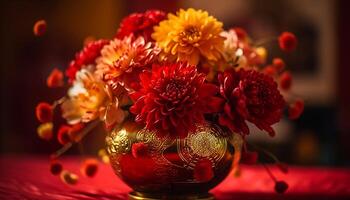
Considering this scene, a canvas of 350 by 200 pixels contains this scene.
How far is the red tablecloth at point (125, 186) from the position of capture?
3.64 ft

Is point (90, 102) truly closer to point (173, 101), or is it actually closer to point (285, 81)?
point (173, 101)

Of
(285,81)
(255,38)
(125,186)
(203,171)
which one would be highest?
(255,38)

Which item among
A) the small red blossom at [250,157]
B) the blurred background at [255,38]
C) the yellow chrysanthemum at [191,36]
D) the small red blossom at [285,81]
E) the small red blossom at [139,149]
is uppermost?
the blurred background at [255,38]

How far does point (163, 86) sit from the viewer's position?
0.84 meters

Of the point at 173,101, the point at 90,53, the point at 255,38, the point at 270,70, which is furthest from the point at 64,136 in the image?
the point at 255,38

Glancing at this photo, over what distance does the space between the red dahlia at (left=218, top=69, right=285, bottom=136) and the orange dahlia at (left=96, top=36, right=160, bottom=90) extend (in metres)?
0.13

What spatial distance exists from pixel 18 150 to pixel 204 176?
3.26 m

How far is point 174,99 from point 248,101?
0.38 ft

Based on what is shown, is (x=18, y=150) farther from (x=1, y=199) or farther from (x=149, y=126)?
(x=149, y=126)

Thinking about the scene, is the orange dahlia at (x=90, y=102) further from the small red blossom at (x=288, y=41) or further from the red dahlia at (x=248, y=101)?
the small red blossom at (x=288, y=41)

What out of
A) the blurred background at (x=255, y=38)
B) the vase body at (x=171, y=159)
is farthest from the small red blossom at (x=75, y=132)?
the blurred background at (x=255, y=38)

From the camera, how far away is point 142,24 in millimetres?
996

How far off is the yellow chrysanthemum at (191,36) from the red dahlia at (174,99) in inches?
2.6

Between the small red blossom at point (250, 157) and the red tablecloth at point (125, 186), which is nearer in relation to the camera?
the small red blossom at point (250, 157)
